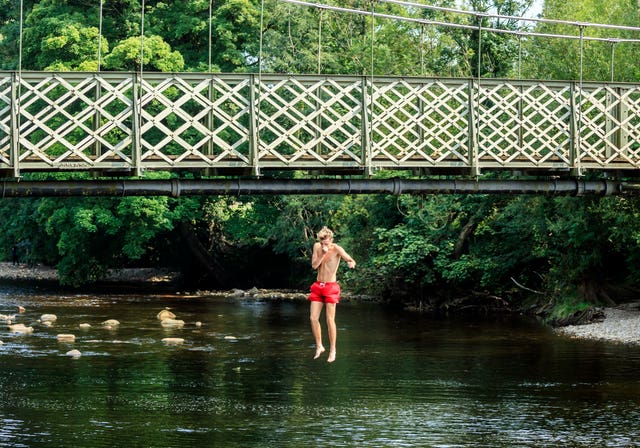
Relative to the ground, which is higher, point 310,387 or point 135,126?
point 135,126

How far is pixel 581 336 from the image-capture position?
105ft

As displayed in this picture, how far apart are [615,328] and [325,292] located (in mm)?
16783

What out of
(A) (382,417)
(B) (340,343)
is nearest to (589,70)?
(B) (340,343)

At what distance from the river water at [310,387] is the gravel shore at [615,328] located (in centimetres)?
81

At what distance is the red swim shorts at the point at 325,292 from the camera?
1698 centimetres

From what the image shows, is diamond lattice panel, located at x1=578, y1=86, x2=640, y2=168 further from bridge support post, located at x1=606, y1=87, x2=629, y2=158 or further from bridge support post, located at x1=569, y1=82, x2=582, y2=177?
bridge support post, located at x1=569, y1=82, x2=582, y2=177

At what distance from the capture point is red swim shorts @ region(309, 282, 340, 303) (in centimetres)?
1698

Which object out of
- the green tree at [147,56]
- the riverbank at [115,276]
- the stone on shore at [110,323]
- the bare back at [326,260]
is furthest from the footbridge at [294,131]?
the riverbank at [115,276]

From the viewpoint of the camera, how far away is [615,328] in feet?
105

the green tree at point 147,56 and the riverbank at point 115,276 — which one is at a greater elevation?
the green tree at point 147,56

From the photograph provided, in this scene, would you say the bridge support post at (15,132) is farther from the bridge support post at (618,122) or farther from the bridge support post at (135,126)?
the bridge support post at (618,122)

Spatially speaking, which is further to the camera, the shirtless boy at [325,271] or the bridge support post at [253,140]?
the bridge support post at [253,140]

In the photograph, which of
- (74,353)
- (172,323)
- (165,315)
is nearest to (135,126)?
(74,353)

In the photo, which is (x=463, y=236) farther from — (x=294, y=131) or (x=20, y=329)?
(x=294, y=131)
